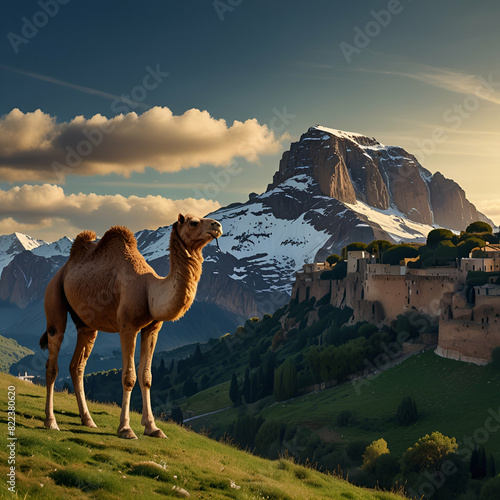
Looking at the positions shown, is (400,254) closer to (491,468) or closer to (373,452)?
(373,452)

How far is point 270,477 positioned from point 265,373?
102762 mm

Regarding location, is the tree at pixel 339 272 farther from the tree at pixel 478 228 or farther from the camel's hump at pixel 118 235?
the camel's hump at pixel 118 235

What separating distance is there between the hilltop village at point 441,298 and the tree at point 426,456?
2528cm

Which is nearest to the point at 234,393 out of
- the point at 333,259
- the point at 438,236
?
the point at 438,236

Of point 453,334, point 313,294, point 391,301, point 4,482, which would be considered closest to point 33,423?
point 4,482

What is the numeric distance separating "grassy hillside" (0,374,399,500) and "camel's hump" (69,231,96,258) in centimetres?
493

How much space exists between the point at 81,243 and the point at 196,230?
4.88 meters

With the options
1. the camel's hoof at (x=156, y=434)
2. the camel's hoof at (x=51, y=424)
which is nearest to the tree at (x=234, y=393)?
the camel's hoof at (x=156, y=434)

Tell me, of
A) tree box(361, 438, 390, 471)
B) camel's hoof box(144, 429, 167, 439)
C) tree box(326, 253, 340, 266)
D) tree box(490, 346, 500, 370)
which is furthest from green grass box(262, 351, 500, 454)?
tree box(326, 253, 340, 266)

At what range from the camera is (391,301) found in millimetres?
108188

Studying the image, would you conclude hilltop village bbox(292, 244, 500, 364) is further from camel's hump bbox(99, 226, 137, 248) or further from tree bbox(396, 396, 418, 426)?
camel's hump bbox(99, 226, 137, 248)

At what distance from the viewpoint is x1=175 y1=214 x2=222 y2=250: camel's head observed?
1513 cm

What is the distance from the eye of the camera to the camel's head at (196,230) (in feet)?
49.6

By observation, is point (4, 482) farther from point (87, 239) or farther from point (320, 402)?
point (320, 402)
